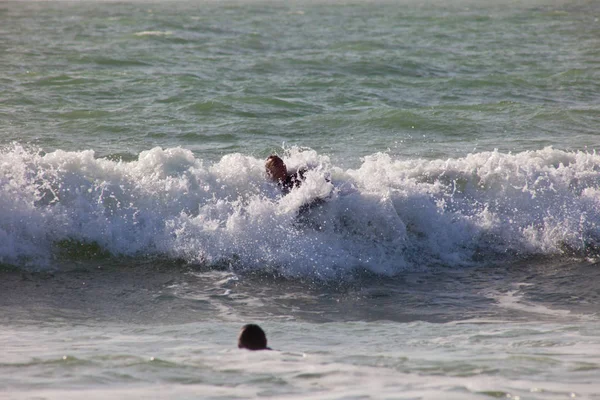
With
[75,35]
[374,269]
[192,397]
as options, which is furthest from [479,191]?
[75,35]

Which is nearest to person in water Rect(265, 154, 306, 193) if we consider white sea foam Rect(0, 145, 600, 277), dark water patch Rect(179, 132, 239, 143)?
white sea foam Rect(0, 145, 600, 277)

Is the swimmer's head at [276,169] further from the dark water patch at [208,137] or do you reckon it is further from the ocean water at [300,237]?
the dark water patch at [208,137]

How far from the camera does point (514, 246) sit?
9.54m

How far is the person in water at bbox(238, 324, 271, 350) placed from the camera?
556cm

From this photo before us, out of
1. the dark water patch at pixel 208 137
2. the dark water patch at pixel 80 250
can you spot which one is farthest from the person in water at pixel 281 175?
the dark water patch at pixel 208 137

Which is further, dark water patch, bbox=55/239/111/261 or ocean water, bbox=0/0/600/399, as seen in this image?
dark water patch, bbox=55/239/111/261

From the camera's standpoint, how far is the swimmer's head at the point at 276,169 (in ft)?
31.7

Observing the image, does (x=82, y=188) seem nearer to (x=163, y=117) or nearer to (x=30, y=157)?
(x=30, y=157)

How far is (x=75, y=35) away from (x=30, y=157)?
1879cm

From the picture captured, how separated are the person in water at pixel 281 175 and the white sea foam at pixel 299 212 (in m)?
0.12

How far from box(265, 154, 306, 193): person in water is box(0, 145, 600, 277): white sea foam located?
0.38ft

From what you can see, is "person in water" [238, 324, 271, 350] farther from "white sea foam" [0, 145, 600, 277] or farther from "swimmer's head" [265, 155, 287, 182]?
"swimmer's head" [265, 155, 287, 182]

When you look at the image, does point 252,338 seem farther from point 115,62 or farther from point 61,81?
point 115,62

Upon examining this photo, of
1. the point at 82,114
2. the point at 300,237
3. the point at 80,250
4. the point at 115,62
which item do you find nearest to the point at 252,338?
the point at 300,237
